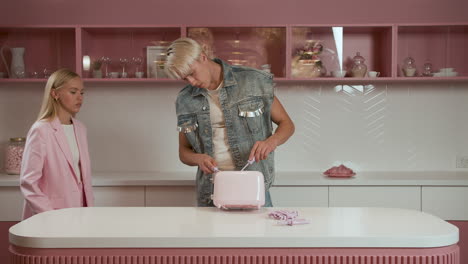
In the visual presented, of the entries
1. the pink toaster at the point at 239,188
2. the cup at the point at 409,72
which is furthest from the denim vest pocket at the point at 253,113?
the cup at the point at 409,72

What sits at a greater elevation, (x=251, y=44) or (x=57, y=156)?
(x=251, y=44)

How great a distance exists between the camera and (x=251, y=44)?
3.77 metres

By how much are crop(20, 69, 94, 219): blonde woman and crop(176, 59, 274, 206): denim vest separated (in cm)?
54

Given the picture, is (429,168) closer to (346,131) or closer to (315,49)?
(346,131)

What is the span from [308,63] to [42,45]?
64.5 inches

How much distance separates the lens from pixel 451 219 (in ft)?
11.2

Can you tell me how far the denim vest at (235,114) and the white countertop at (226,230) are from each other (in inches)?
20.0

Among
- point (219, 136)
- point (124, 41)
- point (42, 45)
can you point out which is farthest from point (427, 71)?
point (42, 45)

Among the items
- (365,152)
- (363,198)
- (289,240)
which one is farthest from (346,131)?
(289,240)

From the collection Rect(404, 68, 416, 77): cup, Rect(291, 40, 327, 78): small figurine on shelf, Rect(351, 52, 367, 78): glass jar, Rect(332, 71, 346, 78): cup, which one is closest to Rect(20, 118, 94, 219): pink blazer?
Rect(291, 40, 327, 78): small figurine on shelf

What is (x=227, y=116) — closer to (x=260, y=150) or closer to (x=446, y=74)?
(x=260, y=150)

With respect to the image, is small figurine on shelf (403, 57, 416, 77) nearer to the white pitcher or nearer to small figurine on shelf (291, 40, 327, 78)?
small figurine on shelf (291, 40, 327, 78)

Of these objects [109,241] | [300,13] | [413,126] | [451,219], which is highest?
[300,13]

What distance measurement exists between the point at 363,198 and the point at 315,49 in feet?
3.17
